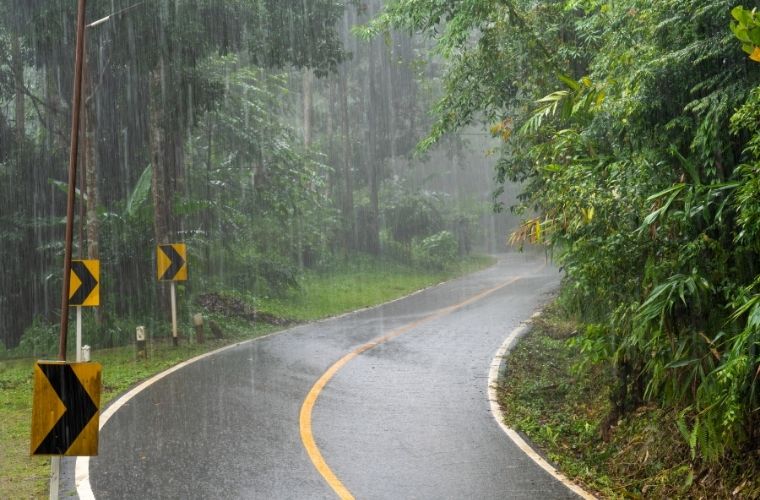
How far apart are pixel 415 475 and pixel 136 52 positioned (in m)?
13.2

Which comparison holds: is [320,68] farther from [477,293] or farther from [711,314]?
[711,314]

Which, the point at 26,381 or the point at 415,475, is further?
the point at 26,381

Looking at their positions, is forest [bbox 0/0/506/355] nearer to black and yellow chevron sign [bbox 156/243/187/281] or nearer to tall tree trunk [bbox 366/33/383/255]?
black and yellow chevron sign [bbox 156/243/187/281]

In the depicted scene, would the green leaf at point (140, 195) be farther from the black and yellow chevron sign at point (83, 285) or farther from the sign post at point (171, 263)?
the black and yellow chevron sign at point (83, 285)

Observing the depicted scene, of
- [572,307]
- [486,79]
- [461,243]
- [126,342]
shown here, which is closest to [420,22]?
[486,79]

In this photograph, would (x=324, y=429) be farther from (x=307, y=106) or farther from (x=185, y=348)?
(x=307, y=106)

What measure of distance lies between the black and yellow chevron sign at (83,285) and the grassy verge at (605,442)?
21.2 feet

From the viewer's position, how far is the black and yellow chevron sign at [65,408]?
6367 millimetres

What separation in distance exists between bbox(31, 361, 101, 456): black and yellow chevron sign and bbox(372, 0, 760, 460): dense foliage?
4795mm

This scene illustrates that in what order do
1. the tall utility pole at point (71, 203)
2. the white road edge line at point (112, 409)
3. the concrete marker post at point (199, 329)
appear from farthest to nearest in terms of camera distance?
the concrete marker post at point (199, 329)
the tall utility pole at point (71, 203)
the white road edge line at point (112, 409)

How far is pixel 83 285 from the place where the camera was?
42.7 feet

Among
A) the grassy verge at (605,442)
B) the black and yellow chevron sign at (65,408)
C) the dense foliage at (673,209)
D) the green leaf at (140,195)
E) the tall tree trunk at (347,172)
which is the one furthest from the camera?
the tall tree trunk at (347,172)

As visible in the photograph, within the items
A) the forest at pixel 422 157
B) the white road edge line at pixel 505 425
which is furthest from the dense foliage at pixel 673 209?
the white road edge line at pixel 505 425

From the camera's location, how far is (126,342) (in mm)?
18359
